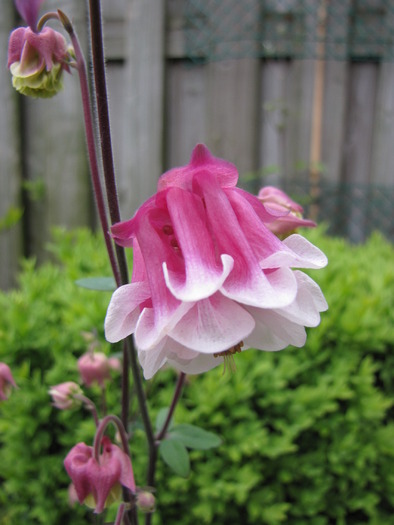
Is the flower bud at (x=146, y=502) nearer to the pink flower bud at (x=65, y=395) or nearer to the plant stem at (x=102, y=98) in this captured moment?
the pink flower bud at (x=65, y=395)

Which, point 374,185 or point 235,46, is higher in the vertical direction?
point 235,46

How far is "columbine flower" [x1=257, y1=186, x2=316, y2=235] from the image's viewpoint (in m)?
0.62

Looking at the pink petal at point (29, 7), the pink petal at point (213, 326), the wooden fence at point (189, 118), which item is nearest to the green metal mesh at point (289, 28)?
the wooden fence at point (189, 118)

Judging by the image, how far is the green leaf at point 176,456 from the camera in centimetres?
80

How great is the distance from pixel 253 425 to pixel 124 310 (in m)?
1.05

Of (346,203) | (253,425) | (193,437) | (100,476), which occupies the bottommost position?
(253,425)

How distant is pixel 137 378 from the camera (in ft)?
2.19

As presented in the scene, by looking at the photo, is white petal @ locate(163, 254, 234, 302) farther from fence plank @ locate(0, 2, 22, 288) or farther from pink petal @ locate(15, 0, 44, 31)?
fence plank @ locate(0, 2, 22, 288)

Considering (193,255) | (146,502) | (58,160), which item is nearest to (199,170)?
(193,255)

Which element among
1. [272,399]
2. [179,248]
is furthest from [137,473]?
[179,248]

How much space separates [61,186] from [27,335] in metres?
1.22

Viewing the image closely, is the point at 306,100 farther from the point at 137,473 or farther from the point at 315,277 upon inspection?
the point at 137,473

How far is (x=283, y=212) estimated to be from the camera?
0.55m

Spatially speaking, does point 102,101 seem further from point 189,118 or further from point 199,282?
point 189,118
